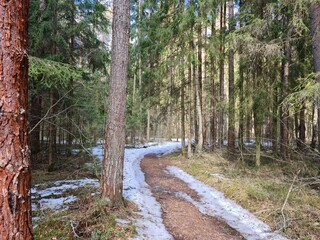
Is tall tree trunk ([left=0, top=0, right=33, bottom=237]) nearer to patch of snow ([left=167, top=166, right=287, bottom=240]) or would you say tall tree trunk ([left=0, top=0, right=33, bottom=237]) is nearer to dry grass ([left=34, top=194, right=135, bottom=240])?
dry grass ([left=34, top=194, right=135, bottom=240])

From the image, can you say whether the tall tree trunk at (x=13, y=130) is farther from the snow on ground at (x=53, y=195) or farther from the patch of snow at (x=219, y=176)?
the patch of snow at (x=219, y=176)

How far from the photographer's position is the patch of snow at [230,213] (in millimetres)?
4379

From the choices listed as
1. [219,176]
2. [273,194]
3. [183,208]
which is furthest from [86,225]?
[219,176]

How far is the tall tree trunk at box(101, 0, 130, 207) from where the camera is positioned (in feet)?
15.8

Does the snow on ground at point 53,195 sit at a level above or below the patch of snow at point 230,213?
above

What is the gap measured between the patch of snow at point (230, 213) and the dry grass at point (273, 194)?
201 millimetres

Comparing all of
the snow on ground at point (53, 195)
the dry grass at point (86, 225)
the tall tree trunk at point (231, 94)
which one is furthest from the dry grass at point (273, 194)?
the snow on ground at point (53, 195)

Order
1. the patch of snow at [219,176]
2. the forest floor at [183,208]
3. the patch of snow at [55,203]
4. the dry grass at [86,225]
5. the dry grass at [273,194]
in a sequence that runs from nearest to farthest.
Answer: the dry grass at [86,225], the forest floor at [183,208], the dry grass at [273,194], the patch of snow at [55,203], the patch of snow at [219,176]

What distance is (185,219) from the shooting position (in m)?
5.01

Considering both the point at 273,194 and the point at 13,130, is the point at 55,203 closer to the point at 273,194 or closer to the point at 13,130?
the point at 13,130

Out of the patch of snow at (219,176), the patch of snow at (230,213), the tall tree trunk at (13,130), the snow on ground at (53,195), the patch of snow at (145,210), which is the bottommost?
the patch of snow at (230,213)

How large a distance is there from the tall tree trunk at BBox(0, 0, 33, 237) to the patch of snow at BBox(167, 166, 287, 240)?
3.98m

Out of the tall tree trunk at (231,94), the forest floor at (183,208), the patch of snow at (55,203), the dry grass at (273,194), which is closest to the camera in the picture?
the forest floor at (183,208)

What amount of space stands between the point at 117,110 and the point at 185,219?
8.79 feet
